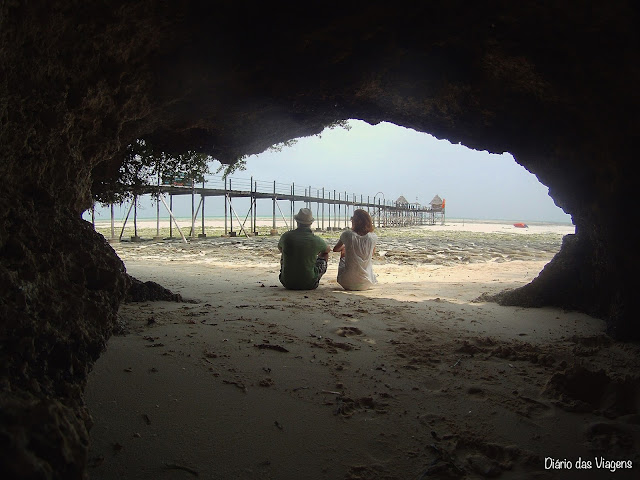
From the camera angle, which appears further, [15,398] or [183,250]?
[183,250]

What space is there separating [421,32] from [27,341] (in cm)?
348

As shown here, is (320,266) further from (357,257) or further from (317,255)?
(357,257)

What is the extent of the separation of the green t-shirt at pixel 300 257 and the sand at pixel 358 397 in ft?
5.64

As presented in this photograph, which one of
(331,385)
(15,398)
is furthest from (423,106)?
(15,398)

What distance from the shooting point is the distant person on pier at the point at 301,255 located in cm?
638

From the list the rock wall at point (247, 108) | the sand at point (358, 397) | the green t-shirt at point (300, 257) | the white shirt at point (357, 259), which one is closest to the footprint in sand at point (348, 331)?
the sand at point (358, 397)

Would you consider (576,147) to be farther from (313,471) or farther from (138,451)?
(138,451)

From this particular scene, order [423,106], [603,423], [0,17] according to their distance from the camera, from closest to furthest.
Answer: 1. [0,17]
2. [603,423]
3. [423,106]

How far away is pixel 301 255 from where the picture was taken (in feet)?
21.1

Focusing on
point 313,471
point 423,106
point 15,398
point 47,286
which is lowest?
point 313,471

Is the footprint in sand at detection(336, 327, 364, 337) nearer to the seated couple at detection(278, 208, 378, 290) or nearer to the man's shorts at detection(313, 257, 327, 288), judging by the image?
the seated couple at detection(278, 208, 378, 290)

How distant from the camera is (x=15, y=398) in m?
1.27

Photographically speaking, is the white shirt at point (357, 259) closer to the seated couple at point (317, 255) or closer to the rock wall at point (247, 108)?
the seated couple at point (317, 255)

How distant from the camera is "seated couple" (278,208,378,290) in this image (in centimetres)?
640
